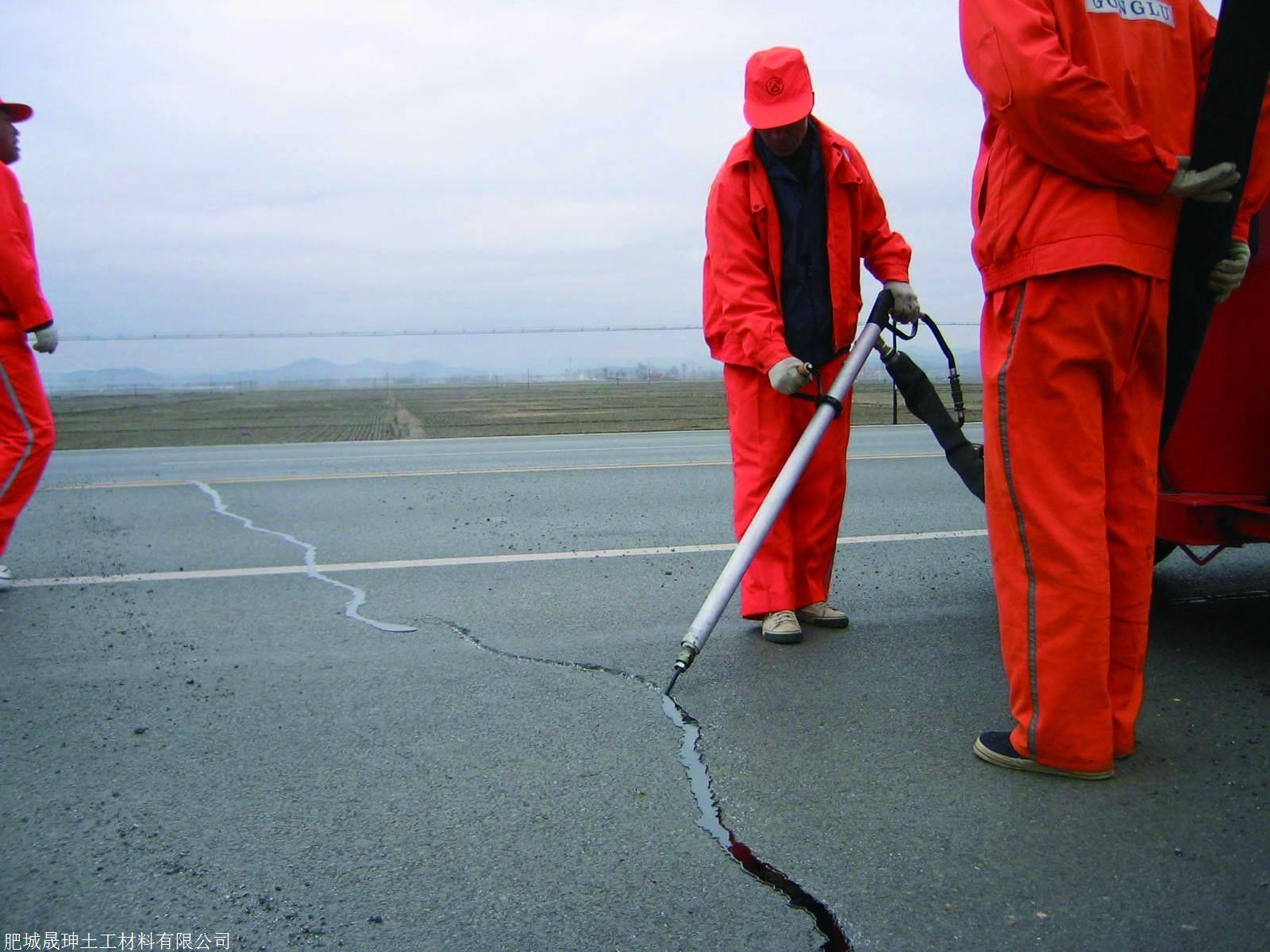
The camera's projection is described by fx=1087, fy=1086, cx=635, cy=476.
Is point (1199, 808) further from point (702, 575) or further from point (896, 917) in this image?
point (702, 575)

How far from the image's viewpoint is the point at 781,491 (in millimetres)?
3312

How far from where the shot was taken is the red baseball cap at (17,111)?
16.4 feet

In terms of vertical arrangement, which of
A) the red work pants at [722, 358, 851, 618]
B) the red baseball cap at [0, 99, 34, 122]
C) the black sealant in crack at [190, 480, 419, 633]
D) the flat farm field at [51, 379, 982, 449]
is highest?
the red baseball cap at [0, 99, 34, 122]

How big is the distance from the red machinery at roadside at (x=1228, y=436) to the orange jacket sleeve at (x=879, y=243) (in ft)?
3.34

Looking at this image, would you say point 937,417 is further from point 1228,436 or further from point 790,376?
point 1228,436

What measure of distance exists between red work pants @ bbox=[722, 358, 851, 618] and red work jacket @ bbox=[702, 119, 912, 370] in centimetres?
15

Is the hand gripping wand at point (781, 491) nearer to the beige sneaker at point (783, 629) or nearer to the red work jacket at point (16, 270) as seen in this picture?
the beige sneaker at point (783, 629)

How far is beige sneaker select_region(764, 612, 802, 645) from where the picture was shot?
3.68m

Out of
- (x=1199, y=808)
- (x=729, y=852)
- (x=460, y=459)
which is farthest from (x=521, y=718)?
(x=460, y=459)

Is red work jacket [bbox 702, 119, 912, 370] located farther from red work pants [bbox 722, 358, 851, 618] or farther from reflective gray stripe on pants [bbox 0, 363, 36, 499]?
reflective gray stripe on pants [bbox 0, 363, 36, 499]

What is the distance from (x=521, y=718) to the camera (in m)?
3.00

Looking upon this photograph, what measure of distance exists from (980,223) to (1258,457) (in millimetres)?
1413

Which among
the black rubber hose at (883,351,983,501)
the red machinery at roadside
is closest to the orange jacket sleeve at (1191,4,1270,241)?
the red machinery at roadside

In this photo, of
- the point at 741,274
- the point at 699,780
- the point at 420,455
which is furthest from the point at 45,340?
the point at 420,455
